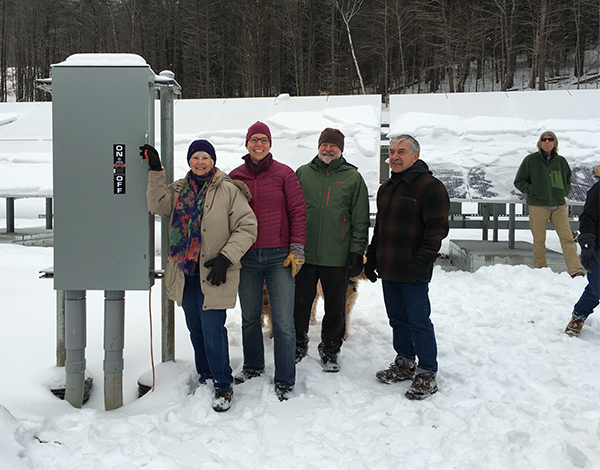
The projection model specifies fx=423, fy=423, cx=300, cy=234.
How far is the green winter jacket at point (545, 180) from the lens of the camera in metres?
5.96

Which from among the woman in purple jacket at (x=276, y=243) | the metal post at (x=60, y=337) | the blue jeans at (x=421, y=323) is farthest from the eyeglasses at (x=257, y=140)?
the metal post at (x=60, y=337)

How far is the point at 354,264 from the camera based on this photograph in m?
3.22

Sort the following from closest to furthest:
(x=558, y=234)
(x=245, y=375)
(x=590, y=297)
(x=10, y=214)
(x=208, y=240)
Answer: (x=208, y=240) → (x=245, y=375) → (x=590, y=297) → (x=558, y=234) → (x=10, y=214)

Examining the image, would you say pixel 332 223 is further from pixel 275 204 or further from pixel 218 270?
pixel 218 270

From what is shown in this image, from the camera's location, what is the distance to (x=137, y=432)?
2475 millimetres

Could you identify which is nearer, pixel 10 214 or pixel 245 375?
pixel 245 375

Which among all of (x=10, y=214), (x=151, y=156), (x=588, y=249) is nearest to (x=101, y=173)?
(x=151, y=156)

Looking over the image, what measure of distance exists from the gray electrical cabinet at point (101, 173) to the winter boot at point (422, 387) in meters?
2.04

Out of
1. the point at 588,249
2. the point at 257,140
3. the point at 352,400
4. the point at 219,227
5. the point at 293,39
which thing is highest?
the point at 293,39

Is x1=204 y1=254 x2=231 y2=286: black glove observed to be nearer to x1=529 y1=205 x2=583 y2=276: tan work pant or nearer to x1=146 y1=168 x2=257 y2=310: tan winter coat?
x1=146 y1=168 x2=257 y2=310: tan winter coat

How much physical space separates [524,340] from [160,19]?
2722 centimetres

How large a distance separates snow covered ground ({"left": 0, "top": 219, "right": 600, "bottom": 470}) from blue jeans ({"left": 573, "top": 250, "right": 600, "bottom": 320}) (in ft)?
0.78

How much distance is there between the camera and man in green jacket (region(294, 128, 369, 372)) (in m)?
3.29

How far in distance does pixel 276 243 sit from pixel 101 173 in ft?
4.12
